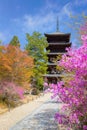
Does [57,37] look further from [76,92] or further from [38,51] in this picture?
[76,92]

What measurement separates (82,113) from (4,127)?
697cm

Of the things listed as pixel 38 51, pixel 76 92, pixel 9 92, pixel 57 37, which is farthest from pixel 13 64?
pixel 57 37

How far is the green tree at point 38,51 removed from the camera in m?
37.6

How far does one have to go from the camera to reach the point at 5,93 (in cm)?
2408

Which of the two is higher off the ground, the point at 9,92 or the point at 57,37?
the point at 57,37

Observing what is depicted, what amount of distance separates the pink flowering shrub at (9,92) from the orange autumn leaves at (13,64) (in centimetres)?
108

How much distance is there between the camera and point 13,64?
82.8 ft

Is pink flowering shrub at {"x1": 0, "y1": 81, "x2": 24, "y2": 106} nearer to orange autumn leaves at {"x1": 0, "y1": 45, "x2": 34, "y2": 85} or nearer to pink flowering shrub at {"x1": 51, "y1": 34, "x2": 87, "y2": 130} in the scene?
orange autumn leaves at {"x1": 0, "y1": 45, "x2": 34, "y2": 85}

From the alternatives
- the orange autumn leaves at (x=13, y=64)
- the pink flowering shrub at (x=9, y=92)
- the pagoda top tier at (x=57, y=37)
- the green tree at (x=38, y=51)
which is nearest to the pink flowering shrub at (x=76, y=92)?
the pink flowering shrub at (x=9, y=92)

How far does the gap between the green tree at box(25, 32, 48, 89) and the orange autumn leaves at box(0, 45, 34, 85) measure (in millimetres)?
11019

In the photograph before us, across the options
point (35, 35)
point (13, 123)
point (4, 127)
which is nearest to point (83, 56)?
point (4, 127)

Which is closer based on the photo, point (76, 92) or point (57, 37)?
point (76, 92)

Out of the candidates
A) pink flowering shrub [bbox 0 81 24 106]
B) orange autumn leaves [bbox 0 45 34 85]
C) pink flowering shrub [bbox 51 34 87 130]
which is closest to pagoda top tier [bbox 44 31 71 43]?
orange autumn leaves [bbox 0 45 34 85]

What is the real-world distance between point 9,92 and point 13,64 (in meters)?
2.75
